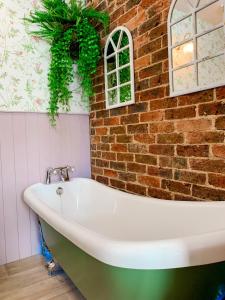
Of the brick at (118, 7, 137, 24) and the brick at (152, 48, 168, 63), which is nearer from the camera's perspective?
the brick at (152, 48, 168, 63)

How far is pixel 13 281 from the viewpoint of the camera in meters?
1.61

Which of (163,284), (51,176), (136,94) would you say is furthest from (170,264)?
(51,176)

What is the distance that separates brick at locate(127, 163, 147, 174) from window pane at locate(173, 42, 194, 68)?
0.69m

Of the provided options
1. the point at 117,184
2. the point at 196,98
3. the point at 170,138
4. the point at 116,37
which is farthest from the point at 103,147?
the point at 196,98

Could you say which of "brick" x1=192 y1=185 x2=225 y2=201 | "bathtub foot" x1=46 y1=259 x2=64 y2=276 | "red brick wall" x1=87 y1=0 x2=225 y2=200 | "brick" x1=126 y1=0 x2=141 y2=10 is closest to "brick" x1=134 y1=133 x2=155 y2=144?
"red brick wall" x1=87 y1=0 x2=225 y2=200

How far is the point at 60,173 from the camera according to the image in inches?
81.4

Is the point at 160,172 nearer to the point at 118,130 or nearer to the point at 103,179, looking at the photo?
the point at 118,130

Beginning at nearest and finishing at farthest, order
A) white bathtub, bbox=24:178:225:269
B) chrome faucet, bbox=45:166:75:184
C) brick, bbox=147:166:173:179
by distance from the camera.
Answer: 1. white bathtub, bbox=24:178:225:269
2. brick, bbox=147:166:173:179
3. chrome faucet, bbox=45:166:75:184

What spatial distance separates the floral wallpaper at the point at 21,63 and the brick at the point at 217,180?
55.9 inches

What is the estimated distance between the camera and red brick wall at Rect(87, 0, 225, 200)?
121 cm

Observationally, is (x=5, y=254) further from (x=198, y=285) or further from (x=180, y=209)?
(x=198, y=285)

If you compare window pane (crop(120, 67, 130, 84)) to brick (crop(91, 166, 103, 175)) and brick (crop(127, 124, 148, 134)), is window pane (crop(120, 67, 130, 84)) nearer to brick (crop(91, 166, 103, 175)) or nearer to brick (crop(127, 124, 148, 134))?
brick (crop(127, 124, 148, 134))

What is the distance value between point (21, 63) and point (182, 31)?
1263 mm

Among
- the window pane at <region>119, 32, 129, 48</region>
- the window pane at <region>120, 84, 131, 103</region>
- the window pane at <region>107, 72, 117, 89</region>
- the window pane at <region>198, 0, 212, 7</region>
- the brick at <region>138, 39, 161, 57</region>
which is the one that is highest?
the window pane at <region>119, 32, 129, 48</region>
